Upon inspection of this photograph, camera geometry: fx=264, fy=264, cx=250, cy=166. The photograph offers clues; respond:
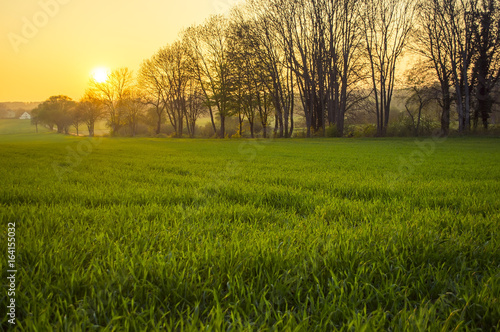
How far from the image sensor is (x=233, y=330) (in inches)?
45.2

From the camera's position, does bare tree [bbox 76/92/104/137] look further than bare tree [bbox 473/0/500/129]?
Yes

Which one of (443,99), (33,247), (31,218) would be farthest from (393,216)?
(443,99)

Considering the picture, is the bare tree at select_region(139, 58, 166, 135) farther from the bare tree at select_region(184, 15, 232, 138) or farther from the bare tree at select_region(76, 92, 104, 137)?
the bare tree at select_region(76, 92, 104, 137)

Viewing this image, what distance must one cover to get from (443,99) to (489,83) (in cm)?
431

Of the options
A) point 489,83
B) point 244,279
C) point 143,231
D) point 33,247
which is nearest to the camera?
point 244,279

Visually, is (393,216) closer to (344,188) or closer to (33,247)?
(344,188)

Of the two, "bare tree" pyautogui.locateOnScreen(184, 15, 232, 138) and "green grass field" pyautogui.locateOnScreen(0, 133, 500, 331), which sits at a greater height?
"bare tree" pyautogui.locateOnScreen(184, 15, 232, 138)

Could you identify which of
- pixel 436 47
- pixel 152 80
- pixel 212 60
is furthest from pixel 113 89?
pixel 436 47

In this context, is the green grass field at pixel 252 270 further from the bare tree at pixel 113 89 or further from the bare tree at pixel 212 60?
the bare tree at pixel 113 89

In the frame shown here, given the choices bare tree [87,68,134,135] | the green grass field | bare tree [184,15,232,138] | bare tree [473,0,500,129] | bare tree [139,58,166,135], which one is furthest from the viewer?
bare tree [87,68,134,135]

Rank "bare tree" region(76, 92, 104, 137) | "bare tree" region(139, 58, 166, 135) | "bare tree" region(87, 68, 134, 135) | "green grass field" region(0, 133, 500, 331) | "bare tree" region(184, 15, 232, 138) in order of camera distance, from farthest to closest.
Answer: "bare tree" region(76, 92, 104, 137) < "bare tree" region(87, 68, 134, 135) < "bare tree" region(139, 58, 166, 135) < "bare tree" region(184, 15, 232, 138) < "green grass field" region(0, 133, 500, 331)

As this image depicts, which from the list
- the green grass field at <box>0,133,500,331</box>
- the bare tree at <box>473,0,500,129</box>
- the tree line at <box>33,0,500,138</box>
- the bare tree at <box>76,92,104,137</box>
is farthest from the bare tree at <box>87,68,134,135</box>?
the green grass field at <box>0,133,500,331</box>

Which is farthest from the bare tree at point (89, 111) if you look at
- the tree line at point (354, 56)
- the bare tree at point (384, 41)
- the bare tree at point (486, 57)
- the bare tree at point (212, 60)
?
the bare tree at point (486, 57)

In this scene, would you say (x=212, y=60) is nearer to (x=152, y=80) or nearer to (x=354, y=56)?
(x=152, y=80)
